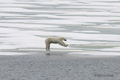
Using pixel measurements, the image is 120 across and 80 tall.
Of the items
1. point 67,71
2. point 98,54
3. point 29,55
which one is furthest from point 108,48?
point 67,71

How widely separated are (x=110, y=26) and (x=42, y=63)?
929cm

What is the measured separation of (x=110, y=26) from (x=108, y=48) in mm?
6348

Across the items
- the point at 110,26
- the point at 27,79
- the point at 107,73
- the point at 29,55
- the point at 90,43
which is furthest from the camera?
the point at 110,26

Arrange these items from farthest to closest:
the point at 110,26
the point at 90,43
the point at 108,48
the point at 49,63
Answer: the point at 110,26 < the point at 90,43 < the point at 108,48 < the point at 49,63

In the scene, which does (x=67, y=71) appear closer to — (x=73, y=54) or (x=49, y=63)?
(x=49, y=63)

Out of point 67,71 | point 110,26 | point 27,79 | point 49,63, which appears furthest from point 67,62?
point 110,26

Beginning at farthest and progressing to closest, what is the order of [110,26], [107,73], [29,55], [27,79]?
[110,26] < [29,55] < [107,73] < [27,79]

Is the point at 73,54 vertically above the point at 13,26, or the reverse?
the point at 73,54

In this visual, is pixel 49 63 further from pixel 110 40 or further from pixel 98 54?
pixel 110 40

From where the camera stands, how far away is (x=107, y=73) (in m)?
10.1

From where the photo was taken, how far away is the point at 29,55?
1265 centimetres

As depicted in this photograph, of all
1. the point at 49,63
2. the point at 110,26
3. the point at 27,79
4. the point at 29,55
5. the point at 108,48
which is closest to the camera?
the point at 27,79

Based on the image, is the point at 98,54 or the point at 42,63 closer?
the point at 42,63

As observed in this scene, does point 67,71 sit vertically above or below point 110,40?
above
